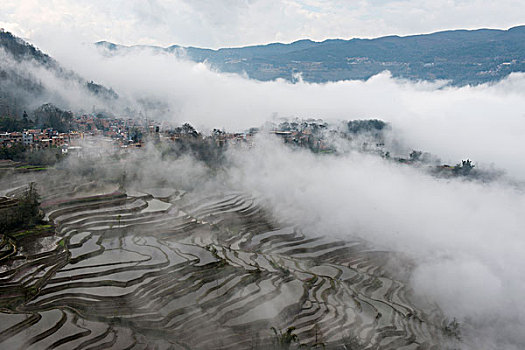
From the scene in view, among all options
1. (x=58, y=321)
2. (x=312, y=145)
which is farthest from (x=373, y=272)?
(x=312, y=145)

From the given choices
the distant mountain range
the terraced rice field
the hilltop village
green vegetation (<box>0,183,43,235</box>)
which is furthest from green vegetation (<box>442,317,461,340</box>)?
the distant mountain range

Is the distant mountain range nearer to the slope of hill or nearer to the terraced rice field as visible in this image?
the slope of hill

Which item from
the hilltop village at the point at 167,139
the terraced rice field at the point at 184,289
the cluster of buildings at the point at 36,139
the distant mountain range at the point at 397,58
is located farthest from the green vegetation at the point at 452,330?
the distant mountain range at the point at 397,58

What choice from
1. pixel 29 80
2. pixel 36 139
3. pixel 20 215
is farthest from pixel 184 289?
pixel 29 80

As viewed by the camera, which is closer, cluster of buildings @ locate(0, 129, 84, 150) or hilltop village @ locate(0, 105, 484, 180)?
cluster of buildings @ locate(0, 129, 84, 150)

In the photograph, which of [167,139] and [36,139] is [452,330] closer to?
[167,139]

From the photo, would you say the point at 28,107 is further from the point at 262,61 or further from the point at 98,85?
the point at 262,61
